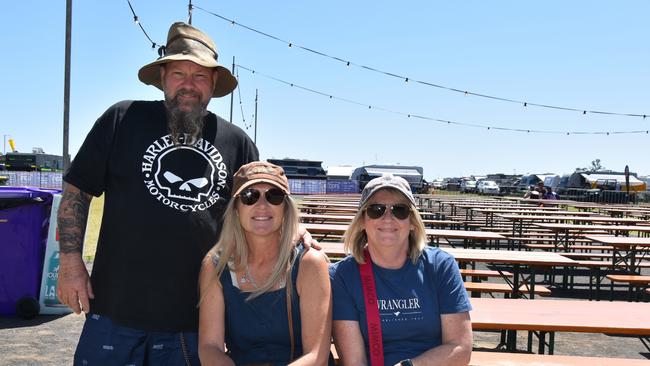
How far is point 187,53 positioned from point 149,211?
0.64m

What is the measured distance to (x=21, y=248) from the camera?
4781mm

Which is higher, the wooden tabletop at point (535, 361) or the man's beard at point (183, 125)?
the man's beard at point (183, 125)

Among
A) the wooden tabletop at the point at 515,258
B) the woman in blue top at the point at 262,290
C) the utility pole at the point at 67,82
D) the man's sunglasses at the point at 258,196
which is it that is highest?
the utility pole at the point at 67,82

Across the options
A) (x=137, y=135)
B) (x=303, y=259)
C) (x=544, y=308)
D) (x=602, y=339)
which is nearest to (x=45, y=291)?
(x=137, y=135)

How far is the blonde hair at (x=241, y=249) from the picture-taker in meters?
2.04

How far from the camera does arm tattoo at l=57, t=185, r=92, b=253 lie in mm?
2168

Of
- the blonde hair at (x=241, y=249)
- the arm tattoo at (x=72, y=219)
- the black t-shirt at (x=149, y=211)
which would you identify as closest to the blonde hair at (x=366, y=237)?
the blonde hair at (x=241, y=249)

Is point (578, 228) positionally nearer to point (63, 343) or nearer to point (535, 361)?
point (535, 361)

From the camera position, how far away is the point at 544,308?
308 centimetres

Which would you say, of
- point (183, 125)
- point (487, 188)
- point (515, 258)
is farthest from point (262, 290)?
point (487, 188)

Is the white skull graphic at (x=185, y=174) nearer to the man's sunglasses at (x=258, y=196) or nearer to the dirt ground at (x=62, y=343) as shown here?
the man's sunglasses at (x=258, y=196)

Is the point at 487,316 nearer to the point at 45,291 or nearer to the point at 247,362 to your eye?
the point at 247,362

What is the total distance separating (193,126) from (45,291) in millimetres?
3552

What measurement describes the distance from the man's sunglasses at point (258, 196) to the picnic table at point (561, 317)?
1.24m
